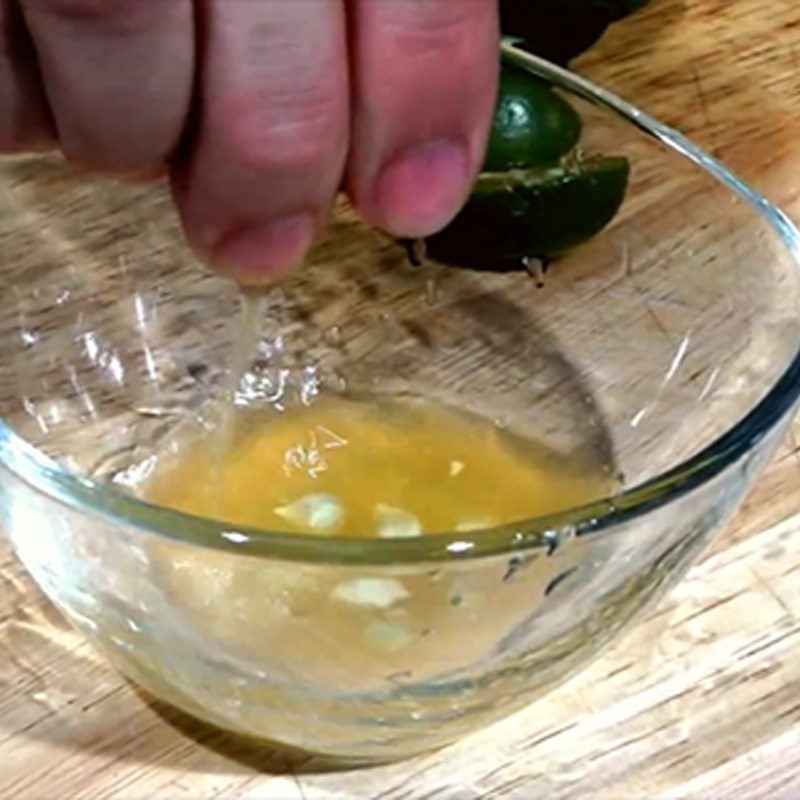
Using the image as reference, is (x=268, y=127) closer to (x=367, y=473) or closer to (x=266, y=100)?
(x=266, y=100)

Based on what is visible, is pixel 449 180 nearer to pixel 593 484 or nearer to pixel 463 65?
pixel 463 65

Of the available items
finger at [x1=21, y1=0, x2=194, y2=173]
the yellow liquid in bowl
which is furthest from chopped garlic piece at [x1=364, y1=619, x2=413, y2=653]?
finger at [x1=21, y1=0, x2=194, y2=173]

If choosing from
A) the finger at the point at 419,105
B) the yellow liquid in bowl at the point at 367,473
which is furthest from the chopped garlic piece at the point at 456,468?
the finger at the point at 419,105

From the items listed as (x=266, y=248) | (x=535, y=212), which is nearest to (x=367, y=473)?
(x=535, y=212)

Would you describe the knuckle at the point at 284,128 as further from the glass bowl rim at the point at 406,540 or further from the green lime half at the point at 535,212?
the green lime half at the point at 535,212

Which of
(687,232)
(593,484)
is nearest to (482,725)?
(593,484)

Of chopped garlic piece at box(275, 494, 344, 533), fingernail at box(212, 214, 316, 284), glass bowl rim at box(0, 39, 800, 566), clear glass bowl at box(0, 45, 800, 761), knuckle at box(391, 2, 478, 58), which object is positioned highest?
knuckle at box(391, 2, 478, 58)

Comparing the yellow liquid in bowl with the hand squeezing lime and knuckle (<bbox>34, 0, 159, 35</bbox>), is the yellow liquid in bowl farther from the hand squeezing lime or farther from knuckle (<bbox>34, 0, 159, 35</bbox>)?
knuckle (<bbox>34, 0, 159, 35</bbox>)
